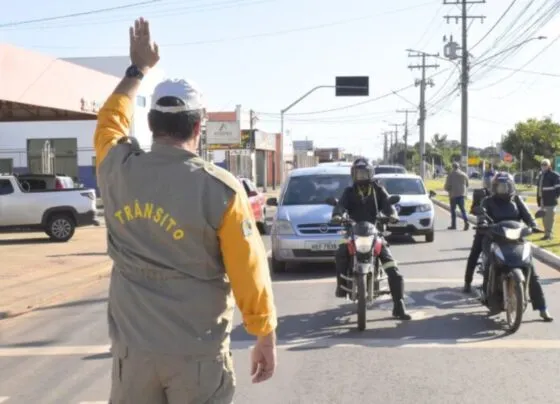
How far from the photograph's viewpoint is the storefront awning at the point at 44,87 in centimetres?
1727

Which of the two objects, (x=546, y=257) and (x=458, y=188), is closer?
(x=546, y=257)

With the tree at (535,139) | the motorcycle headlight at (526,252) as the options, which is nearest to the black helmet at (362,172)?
the motorcycle headlight at (526,252)

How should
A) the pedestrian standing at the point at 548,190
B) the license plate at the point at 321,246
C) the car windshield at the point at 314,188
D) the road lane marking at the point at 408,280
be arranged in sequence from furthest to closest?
the pedestrian standing at the point at 548,190 → the car windshield at the point at 314,188 → the license plate at the point at 321,246 → the road lane marking at the point at 408,280

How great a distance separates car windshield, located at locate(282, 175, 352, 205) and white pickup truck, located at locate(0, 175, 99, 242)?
307 inches

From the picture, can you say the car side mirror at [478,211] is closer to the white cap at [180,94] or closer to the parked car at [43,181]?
the white cap at [180,94]

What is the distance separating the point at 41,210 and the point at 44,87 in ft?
10.5

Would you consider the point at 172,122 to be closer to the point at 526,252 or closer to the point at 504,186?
the point at 526,252

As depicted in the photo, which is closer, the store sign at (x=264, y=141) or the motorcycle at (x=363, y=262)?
the motorcycle at (x=363, y=262)

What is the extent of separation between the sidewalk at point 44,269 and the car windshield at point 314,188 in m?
3.63

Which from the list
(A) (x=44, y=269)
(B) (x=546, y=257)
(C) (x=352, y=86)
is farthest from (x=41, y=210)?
(C) (x=352, y=86)

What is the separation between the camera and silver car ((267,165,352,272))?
40.3 ft

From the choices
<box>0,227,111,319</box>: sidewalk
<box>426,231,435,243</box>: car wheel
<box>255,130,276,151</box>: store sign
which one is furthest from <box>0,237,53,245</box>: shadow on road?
<box>255,130,276,151</box>: store sign

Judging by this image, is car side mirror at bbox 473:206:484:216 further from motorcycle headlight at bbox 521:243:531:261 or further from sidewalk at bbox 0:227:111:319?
sidewalk at bbox 0:227:111:319

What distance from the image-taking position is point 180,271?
2.82 meters
